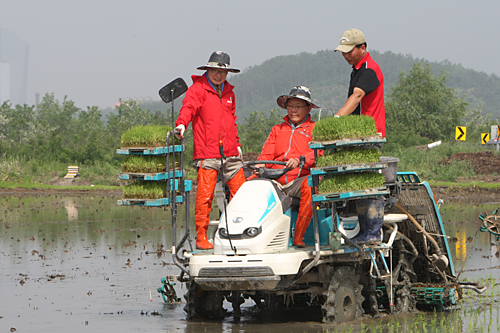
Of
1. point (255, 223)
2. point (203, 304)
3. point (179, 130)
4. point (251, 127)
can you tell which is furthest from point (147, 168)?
point (251, 127)

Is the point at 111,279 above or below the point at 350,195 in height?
below

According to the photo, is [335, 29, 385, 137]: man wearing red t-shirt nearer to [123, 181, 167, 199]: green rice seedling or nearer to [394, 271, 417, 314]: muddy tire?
[394, 271, 417, 314]: muddy tire

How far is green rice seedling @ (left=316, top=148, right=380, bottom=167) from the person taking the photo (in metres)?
6.85

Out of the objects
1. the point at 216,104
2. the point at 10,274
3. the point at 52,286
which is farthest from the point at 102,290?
the point at 216,104

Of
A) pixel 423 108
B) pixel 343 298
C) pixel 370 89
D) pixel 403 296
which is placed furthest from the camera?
pixel 423 108

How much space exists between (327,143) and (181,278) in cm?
233

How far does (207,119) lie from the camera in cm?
805

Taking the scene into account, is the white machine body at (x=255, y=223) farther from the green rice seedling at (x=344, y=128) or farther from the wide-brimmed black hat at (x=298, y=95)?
the wide-brimmed black hat at (x=298, y=95)

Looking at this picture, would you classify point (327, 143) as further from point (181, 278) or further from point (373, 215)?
point (181, 278)

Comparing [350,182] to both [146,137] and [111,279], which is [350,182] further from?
[111,279]

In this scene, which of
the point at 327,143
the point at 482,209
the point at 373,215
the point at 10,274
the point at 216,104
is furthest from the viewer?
the point at 482,209

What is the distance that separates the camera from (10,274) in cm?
1138

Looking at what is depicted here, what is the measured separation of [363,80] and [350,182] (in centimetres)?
156

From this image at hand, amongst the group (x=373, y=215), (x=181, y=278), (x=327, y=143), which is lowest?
(x=181, y=278)
